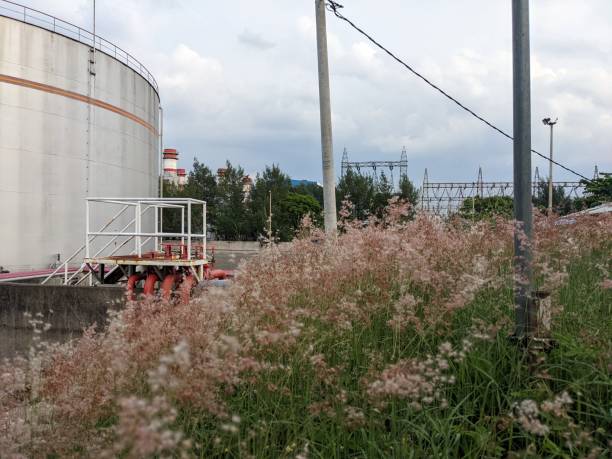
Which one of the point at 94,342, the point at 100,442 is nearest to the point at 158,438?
the point at 100,442

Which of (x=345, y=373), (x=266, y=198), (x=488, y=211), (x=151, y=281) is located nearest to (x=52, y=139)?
(x=151, y=281)

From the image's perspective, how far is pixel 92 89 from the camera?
687 inches

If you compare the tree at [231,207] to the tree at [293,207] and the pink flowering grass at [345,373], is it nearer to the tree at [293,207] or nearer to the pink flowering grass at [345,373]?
the tree at [293,207]

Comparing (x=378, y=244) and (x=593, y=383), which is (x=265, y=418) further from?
(x=593, y=383)

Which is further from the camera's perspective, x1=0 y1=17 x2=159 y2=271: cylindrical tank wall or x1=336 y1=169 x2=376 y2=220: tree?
x1=336 y1=169 x2=376 y2=220: tree

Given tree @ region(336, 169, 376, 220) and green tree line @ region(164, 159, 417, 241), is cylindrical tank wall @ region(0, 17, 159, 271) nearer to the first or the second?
green tree line @ region(164, 159, 417, 241)

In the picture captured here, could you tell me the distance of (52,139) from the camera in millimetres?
15984

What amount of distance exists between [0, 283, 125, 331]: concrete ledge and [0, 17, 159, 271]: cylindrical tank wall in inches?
236

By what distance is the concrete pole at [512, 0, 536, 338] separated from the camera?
11.6 feet

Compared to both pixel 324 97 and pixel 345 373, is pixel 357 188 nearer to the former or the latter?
pixel 324 97

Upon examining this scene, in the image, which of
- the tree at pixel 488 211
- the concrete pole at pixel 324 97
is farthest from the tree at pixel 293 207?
the concrete pole at pixel 324 97

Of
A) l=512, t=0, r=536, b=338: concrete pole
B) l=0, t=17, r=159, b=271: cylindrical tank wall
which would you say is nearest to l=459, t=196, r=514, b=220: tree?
l=512, t=0, r=536, b=338: concrete pole

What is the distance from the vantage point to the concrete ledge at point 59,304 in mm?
8914

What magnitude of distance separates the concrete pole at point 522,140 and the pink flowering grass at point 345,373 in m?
0.23
